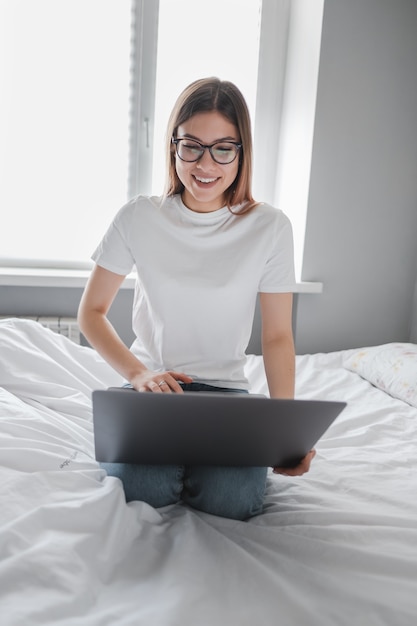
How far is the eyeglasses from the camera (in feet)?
3.59

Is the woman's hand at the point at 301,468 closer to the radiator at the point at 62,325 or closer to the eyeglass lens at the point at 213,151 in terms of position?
the eyeglass lens at the point at 213,151

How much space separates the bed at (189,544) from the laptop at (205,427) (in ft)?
0.33

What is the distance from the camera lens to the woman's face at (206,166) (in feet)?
3.56

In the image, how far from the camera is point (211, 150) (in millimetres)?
1096

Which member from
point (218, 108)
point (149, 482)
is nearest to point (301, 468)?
point (149, 482)

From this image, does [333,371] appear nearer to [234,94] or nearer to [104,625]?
[234,94]

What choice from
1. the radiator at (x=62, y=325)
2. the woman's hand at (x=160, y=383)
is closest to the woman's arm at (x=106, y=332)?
the woman's hand at (x=160, y=383)

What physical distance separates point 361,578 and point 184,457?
318 millimetres

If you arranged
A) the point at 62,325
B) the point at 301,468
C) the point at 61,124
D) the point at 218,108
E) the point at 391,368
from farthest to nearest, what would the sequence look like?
the point at 61,124
the point at 62,325
the point at 391,368
the point at 218,108
the point at 301,468

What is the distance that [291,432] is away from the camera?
30.4 inches

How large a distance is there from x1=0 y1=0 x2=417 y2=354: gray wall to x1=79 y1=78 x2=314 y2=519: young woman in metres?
0.99

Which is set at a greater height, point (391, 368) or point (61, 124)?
point (61, 124)

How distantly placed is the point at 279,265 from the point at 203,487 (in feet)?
1.68

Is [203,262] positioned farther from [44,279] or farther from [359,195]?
[359,195]
